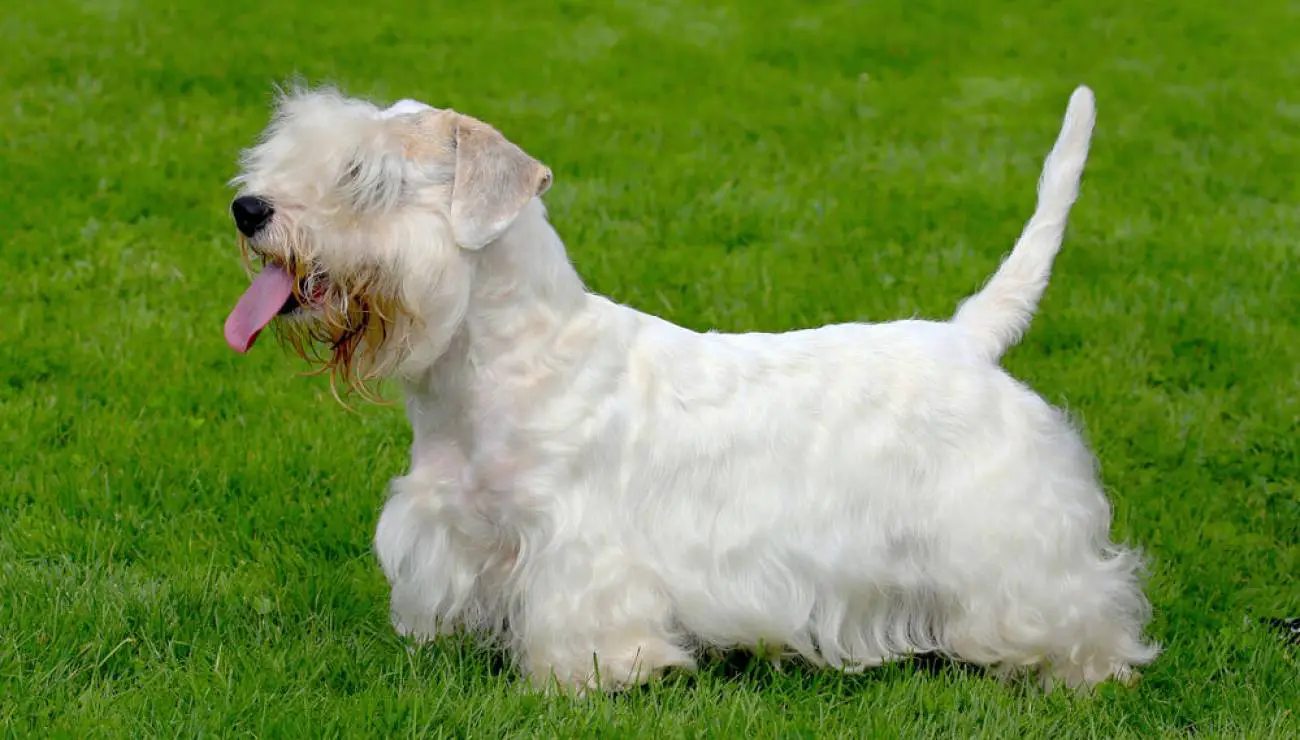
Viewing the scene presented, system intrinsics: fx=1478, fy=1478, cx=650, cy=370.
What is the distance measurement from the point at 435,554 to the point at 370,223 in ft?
3.18

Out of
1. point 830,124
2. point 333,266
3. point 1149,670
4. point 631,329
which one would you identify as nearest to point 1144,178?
point 830,124

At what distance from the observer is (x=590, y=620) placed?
400 cm

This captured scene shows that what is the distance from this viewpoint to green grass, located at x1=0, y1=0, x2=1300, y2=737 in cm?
412

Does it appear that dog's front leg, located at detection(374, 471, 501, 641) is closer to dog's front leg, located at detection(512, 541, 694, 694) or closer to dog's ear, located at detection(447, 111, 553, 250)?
dog's front leg, located at detection(512, 541, 694, 694)

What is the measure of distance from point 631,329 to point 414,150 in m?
0.79

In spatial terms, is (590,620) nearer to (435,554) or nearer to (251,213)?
(435,554)

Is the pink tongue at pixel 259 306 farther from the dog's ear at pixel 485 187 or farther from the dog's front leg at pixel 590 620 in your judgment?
the dog's front leg at pixel 590 620

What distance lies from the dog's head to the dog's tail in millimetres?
1548

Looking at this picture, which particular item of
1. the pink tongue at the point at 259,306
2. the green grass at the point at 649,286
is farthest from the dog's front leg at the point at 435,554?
the pink tongue at the point at 259,306

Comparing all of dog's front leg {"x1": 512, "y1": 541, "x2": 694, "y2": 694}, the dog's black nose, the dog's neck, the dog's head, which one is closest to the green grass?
dog's front leg {"x1": 512, "y1": 541, "x2": 694, "y2": 694}

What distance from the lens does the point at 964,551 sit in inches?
167

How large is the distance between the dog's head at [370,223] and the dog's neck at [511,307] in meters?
0.09

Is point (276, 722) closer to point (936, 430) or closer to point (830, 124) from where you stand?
point (936, 430)

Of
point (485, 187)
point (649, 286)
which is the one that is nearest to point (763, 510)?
point (485, 187)
